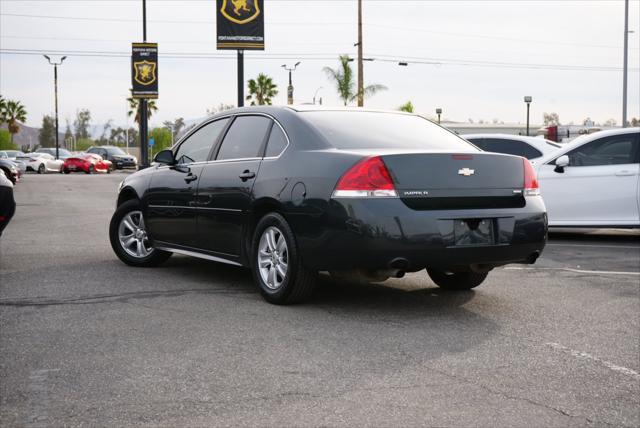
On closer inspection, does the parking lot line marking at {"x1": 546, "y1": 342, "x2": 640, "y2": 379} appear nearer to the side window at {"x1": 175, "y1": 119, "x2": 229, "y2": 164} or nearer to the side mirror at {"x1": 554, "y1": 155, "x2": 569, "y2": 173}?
the side window at {"x1": 175, "y1": 119, "x2": 229, "y2": 164}

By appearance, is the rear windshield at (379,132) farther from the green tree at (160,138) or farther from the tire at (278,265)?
the green tree at (160,138)

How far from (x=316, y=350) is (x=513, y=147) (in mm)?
9678

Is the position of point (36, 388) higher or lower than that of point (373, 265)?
lower

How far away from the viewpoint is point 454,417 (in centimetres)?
395

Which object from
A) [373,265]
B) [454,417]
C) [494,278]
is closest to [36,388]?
[454,417]

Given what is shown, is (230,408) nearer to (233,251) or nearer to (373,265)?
(373,265)

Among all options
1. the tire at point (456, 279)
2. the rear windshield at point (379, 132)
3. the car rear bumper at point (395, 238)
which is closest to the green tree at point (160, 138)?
the tire at point (456, 279)

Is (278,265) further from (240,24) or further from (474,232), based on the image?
(240,24)

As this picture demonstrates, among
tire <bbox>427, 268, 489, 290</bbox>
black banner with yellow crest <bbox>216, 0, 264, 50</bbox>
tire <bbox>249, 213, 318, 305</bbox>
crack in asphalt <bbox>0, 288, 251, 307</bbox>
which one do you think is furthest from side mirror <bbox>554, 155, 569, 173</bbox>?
black banner with yellow crest <bbox>216, 0, 264, 50</bbox>

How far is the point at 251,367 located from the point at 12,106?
4037 inches

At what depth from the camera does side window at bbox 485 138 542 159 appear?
45.7 feet

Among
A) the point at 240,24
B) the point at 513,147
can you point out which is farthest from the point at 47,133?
the point at 513,147

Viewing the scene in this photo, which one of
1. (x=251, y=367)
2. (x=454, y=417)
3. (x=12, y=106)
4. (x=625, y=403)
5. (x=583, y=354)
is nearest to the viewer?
(x=454, y=417)

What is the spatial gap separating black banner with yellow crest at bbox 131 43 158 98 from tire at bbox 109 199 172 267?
2624cm
